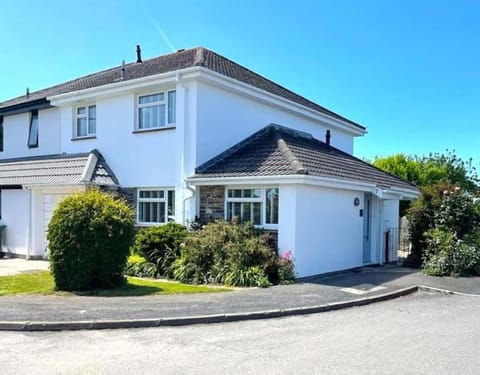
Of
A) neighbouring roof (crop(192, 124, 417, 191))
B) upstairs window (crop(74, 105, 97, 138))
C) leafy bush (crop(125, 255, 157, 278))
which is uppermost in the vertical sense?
upstairs window (crop(74, 105, 97, 138))

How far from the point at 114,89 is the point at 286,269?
29.0 feet

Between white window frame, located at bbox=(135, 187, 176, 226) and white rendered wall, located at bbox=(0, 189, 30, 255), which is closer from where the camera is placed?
white window frame, located at bbox=(135, 187, 176, 226)

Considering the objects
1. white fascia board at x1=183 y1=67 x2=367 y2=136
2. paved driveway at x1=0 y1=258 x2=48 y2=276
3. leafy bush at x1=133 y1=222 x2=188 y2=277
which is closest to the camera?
leafy bush at x1=133 y1=222 x2=188 y2=277

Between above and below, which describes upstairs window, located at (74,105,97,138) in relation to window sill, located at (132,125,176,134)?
above

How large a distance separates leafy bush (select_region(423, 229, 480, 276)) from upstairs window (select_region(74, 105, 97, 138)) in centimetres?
1254

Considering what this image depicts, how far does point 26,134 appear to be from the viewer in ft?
67.4

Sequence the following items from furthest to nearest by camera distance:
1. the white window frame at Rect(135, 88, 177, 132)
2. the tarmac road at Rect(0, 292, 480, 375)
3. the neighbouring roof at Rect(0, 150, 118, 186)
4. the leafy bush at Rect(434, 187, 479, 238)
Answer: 1. the neighbouring roof at Rect(0, 150, 118, 186)
2. the white window frame at Rect(135, 88, 177, 132)
3. the leafy bush at Rect(434, 187, 479, 238)
4. the tarmac road at Rect(0, 292, 480, 375)

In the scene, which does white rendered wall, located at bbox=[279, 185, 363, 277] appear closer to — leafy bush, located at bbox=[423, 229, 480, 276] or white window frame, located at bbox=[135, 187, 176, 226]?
leafy bush, located at bbox=[423, 229, 480, 276]

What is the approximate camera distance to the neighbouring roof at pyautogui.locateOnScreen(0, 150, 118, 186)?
1579cm

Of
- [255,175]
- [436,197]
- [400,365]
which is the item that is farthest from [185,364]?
[436,197]

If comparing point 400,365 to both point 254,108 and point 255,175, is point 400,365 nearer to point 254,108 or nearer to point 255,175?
point 255,175

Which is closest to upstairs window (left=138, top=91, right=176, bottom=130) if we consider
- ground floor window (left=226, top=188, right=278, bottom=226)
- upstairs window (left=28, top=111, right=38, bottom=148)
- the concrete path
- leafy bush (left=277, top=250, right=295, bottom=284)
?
ground floor window (left=226, top=188, right=278, bottom=226)

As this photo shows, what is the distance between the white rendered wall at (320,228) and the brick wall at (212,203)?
2.18m

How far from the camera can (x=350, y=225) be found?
14.8m
